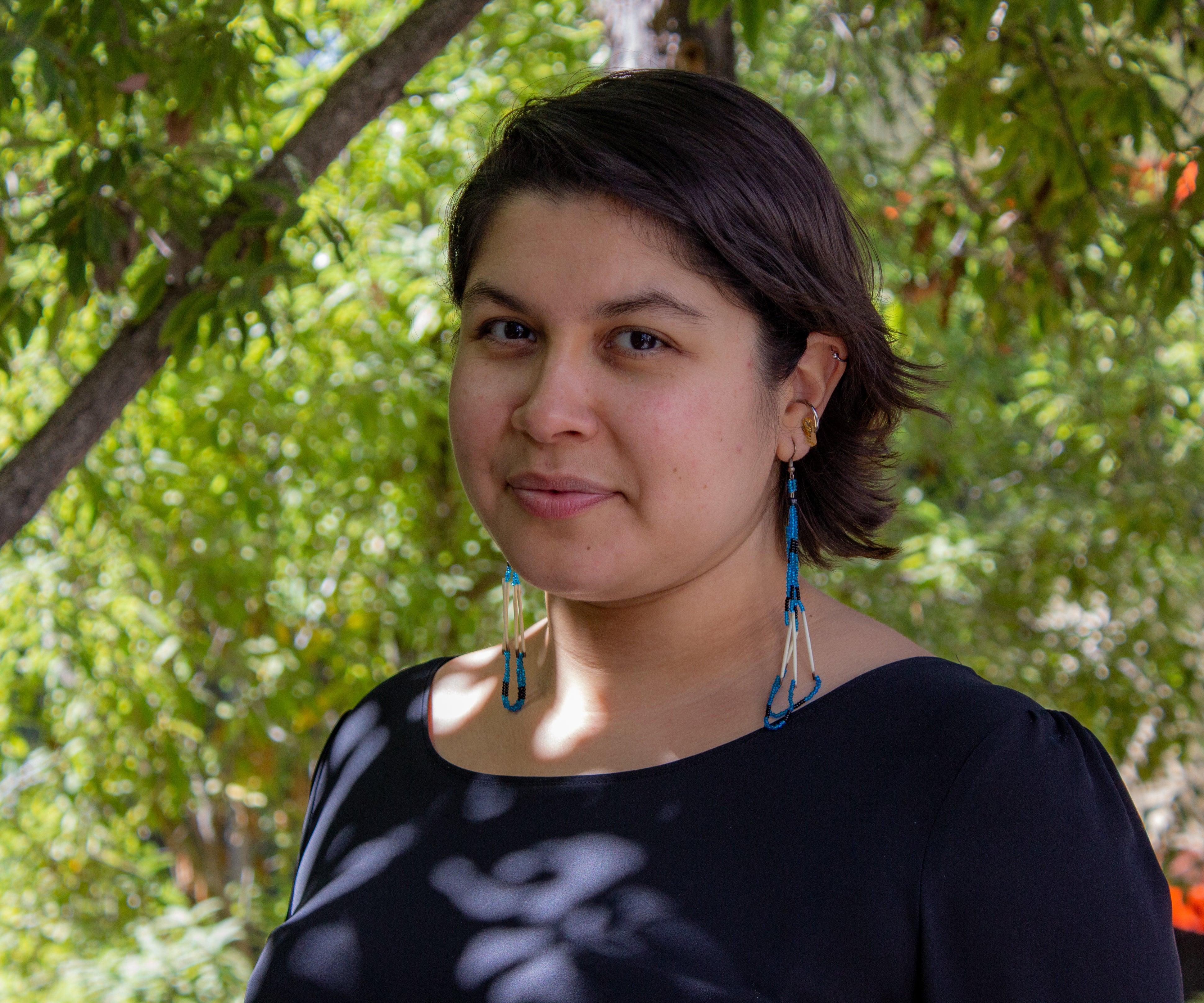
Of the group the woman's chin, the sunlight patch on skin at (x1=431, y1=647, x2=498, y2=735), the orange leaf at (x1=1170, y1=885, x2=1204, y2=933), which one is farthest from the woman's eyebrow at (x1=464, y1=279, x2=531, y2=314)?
the orange leaf at (x1=1170, y1=885, x2=1204, y2=933)

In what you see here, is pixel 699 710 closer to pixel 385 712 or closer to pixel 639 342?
pixel 639 342

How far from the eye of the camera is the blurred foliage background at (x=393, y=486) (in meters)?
3.24

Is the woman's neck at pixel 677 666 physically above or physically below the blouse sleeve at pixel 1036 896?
above

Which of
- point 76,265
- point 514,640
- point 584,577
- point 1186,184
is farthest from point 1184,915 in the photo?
point 76,265

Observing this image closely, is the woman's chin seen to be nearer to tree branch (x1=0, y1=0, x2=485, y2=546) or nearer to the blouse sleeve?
the blouse sleeve

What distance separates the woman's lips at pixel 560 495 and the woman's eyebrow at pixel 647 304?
19 centimetres

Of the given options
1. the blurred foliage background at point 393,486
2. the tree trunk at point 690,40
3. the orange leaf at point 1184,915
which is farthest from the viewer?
the orange leaf at point 1184,915

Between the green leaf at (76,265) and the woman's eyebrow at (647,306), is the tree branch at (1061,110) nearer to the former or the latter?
the woman's eyebrow at (647,306)

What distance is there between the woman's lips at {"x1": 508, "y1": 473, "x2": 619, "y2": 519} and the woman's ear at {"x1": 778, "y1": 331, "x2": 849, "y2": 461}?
0.83 ft

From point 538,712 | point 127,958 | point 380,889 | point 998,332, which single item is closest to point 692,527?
point 538,712

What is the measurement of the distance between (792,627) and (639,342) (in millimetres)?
401

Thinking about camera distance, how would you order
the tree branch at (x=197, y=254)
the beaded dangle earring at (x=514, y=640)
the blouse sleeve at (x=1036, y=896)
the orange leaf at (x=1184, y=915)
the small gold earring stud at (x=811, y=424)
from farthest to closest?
1. the orange leaf at (x=1184, y=915)
2. the tree branch at (x=197, y=254)
3. the beaded dangle earring at (x=514, y=640)
4. the small gold earring stud at (x=811, y=424)
5. the blouse sleeve at (x=1036, y=896)

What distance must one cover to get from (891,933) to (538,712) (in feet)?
1.94

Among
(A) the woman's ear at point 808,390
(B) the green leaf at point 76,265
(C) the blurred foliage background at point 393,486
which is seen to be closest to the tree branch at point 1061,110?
(C) the blurred foliage background at point 393,486
